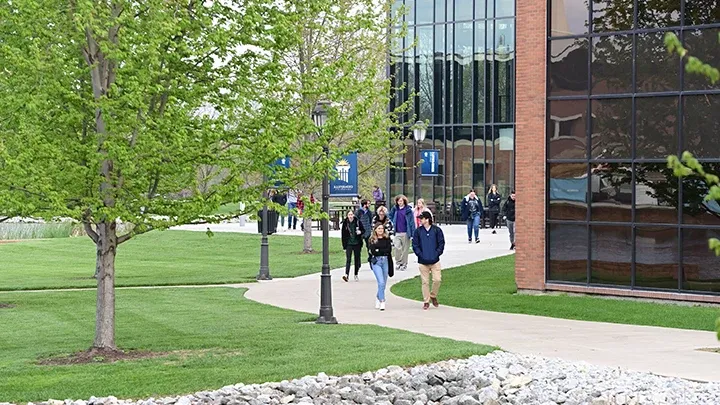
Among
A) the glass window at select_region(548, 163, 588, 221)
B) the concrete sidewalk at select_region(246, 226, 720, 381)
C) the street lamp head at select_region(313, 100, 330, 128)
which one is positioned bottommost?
the concrete sidewalk at select_region(246, 226, 720, 381)

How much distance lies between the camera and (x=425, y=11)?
5812 cm

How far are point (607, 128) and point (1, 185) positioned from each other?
1245cm

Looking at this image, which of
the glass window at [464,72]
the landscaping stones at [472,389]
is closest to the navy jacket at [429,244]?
the landscaping stones at [472,389]

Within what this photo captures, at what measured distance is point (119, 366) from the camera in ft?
49.3

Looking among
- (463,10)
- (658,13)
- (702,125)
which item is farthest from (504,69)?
(702,125)

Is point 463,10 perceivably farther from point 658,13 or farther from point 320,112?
point 320,112

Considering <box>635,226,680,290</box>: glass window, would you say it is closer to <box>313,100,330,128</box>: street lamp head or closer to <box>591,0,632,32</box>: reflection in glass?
<box>591,0,632,32</box>: reflection in glass

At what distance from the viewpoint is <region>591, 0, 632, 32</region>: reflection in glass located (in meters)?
23.1

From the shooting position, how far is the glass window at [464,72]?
5700cm

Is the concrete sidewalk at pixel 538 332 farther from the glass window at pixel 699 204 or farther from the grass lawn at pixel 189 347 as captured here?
the glass window at pixel 699 204

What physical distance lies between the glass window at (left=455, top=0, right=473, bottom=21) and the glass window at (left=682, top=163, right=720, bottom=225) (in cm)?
3560

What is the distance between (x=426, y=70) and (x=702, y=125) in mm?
36905

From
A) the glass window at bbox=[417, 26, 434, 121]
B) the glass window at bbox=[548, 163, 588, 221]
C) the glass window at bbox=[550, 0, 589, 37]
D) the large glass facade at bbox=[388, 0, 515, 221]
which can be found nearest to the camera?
the glass window at bbox=[548, 163, 588, 221]

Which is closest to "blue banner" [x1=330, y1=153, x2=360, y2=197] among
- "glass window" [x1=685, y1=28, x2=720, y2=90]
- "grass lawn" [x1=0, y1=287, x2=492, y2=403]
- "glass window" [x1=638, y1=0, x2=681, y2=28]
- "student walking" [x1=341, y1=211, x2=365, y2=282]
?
"student walking" [x1=341, y1=211, x2=365, y2=282]
